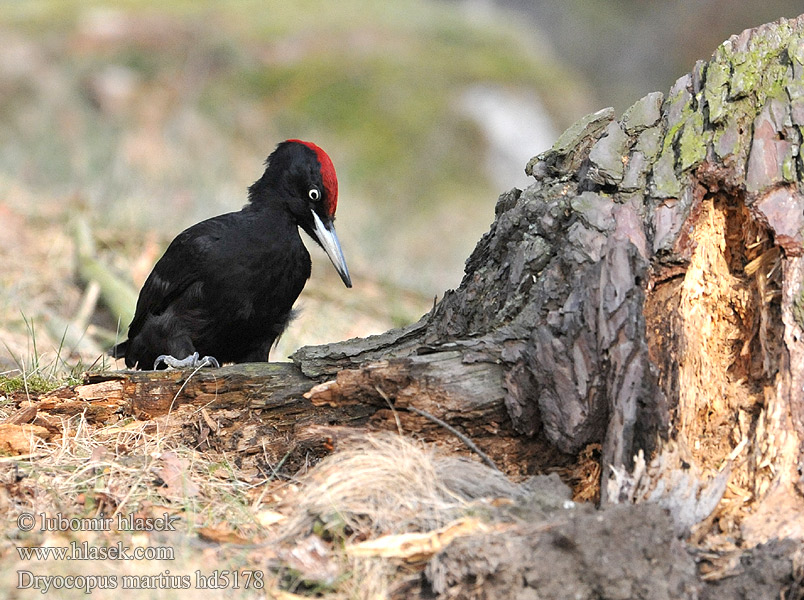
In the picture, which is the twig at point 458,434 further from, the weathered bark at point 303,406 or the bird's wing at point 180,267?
the bird's wing at point 180,267

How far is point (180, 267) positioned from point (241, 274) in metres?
0.29

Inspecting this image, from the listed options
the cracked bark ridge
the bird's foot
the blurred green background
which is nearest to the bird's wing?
the bird's foot

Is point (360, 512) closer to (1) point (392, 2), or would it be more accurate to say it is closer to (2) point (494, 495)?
(2) point (494, 495)

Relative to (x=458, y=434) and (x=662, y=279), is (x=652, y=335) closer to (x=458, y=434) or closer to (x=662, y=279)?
(x=662, y=279)

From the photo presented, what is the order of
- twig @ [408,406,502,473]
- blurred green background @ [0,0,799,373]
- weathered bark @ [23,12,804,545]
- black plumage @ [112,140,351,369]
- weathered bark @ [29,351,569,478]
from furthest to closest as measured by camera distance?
blurred green background @ [0,0,799,373], black plumage @ [112,140,351,369], weathered bark @ [29,351,569,478], twig @ [408,406,502,473], weathered bark @ [23,12,804,545]

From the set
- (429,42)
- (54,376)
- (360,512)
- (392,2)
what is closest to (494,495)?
(360,512)

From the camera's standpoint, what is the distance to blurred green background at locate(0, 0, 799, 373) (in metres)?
6.06

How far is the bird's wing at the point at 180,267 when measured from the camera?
12.3 feet

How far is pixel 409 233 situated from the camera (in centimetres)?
1083

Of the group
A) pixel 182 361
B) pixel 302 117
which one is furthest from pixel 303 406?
pixel 302 117

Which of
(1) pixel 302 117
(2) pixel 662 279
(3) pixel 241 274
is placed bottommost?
(2) pixel 662 279

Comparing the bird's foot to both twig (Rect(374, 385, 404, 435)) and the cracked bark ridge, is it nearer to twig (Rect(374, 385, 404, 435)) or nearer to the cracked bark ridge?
the cracked bark ridge

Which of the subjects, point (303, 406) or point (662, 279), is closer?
point (662, 279)

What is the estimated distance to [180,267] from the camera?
3.80 meters
